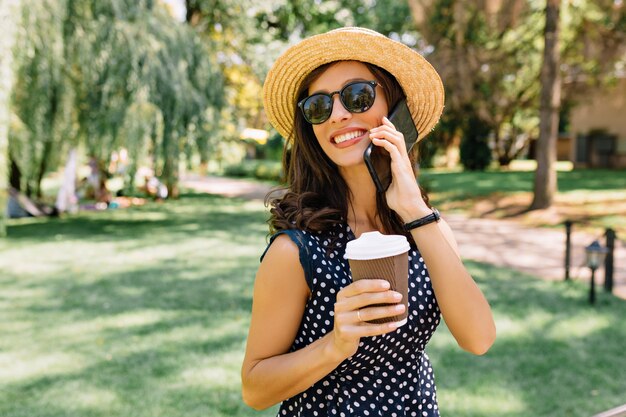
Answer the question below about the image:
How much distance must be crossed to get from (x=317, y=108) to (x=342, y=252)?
14.9 inches

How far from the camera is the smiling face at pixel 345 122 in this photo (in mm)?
1471

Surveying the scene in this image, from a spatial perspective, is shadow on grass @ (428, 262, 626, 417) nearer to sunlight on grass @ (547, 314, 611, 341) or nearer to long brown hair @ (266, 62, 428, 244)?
sunlight on grass @ (547, 314, 611, 341)

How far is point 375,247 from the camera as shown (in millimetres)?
1083

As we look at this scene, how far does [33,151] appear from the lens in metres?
9.80

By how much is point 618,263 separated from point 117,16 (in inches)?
358

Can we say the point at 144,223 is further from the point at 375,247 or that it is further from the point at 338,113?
the point at 375,247

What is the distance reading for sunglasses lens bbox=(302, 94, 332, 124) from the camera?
149 cm

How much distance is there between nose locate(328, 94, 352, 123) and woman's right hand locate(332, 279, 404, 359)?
1.69 ft

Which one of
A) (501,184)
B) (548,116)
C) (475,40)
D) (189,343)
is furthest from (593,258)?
(501,184)

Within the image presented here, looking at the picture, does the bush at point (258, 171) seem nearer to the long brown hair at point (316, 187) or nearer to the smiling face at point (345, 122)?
the long brown hair at point (316, 187)

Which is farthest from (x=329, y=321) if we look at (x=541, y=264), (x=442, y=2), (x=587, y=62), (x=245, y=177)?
(x=245, y=177)

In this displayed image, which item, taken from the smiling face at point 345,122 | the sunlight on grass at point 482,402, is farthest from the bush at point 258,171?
the smiling face at point 345,122

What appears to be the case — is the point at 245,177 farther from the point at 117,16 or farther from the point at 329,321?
the point at 329,321

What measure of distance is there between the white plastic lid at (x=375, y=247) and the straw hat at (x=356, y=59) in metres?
0.62
